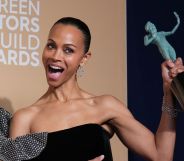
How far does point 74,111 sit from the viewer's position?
1.44 meters

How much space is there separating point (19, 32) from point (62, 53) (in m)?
0.42

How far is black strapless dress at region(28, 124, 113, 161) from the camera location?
134cm

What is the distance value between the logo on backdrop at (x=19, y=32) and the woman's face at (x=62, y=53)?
0.36m

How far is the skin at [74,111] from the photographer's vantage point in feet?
4.59

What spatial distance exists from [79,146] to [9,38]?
1.82ft

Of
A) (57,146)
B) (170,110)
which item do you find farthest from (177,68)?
(57,146)

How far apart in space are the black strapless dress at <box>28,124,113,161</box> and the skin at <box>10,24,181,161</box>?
0.06m

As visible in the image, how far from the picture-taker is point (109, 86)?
6.24ft

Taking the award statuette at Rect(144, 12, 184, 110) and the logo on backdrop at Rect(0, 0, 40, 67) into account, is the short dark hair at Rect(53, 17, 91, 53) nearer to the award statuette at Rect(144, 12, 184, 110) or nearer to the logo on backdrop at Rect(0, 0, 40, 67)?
the award statuette at Rect(144, 12, 184, 110)

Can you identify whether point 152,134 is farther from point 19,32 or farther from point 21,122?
point 19,32

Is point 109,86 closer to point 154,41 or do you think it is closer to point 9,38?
point 9,38

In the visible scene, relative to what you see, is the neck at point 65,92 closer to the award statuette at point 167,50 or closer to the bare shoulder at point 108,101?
the bare shoulder at point 108,101

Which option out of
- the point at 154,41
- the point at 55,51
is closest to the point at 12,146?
the point at 55,51

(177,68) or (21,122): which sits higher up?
(177,68)
